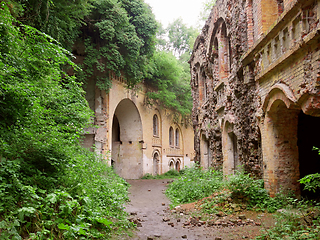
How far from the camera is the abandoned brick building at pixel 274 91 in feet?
17.4

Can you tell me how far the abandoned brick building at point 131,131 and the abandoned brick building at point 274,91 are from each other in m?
8.29

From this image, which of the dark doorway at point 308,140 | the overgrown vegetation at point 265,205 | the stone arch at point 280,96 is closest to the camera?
the overgrown vegetation at point 265,205

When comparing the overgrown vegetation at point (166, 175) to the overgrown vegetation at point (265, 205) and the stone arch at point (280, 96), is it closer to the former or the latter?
the overgrown vegetation at point (265, 205)

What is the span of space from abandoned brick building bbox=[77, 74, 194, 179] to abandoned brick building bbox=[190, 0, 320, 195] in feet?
27.2

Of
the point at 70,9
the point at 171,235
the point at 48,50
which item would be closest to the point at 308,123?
the point at 171,235

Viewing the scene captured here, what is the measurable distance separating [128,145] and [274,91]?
1725 cm

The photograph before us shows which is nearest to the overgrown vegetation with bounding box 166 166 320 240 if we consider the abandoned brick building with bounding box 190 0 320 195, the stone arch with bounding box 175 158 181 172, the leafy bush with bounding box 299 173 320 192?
the abandoned brick building with bounding box 190 0 320 195

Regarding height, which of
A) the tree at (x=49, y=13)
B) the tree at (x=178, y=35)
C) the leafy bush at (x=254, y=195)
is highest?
the tree at (x=178, y=35)

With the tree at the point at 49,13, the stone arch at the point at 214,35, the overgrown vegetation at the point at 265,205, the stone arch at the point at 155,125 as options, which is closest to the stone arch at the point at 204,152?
the stone arch at the point at 214,35

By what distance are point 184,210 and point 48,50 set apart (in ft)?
19.4

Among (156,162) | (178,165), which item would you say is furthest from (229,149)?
(178,165)

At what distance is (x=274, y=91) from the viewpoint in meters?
6.65

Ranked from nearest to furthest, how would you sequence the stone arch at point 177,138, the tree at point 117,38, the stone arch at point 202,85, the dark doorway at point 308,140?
the dark doorway at point 308,140 < the tree at point 117,38 < the stone arch at point 202,85 < the stone arch at point 177,138

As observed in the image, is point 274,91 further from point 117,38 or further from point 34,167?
point 117,38
